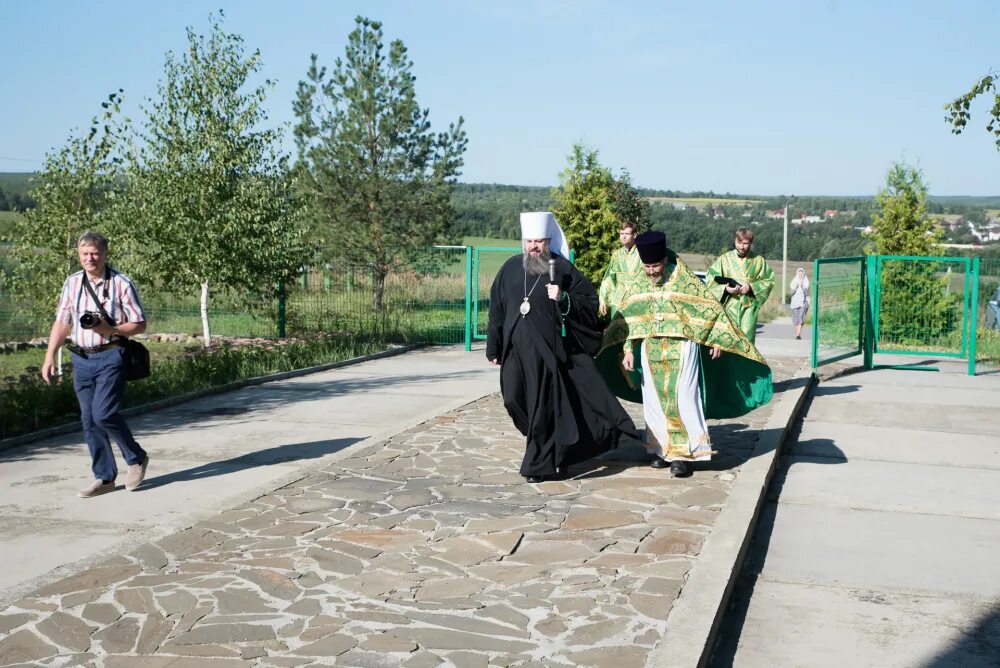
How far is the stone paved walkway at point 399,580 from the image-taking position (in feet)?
15.8

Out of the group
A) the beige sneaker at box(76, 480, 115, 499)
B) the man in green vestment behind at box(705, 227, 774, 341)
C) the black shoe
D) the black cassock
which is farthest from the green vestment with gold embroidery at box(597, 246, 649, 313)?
the beige sneaker at box(76, 480, 115, 499)

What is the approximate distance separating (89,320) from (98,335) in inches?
7.2

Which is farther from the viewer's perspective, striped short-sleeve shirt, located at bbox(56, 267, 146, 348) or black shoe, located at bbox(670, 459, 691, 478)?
black shoe, located at bbox(670, 459, 691, 478)

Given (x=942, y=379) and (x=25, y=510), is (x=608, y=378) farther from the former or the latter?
(x=942, y=379)

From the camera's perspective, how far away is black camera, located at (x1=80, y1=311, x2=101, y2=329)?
7.60 meters

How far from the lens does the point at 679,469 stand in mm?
8219

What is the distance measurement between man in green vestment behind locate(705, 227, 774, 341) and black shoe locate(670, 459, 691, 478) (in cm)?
391

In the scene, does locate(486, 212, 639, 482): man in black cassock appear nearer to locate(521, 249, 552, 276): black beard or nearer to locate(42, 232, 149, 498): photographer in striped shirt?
locate(521, 249, 552, 276): black beard

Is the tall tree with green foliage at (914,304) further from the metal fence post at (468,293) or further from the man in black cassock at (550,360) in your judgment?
the man in black cassock at (550,360)

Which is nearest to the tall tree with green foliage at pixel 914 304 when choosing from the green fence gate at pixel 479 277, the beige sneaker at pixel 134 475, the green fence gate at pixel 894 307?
the green fence gate at pixel 894 307

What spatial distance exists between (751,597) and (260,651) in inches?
104

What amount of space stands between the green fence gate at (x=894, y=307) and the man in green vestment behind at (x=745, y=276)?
3497 millimetres

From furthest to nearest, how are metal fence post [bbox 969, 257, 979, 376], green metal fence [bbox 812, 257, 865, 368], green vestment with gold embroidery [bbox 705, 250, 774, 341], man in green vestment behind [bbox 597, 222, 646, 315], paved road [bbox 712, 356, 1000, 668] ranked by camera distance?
metal fence post [bbox 969, 257, 979, 376] → green metal fence [bbox 812, 257, 865, 368] → green vestment with gold embroidery [bbox 705, 250, 774, 341] → man in green vestment behind [bbox 597, 222, 646, 315] → paved road [bbox 712, 356, 1000, 668]

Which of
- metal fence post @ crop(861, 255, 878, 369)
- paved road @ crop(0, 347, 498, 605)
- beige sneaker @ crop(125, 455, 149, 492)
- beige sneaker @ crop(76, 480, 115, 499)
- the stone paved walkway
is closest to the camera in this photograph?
the stone paved walkway
